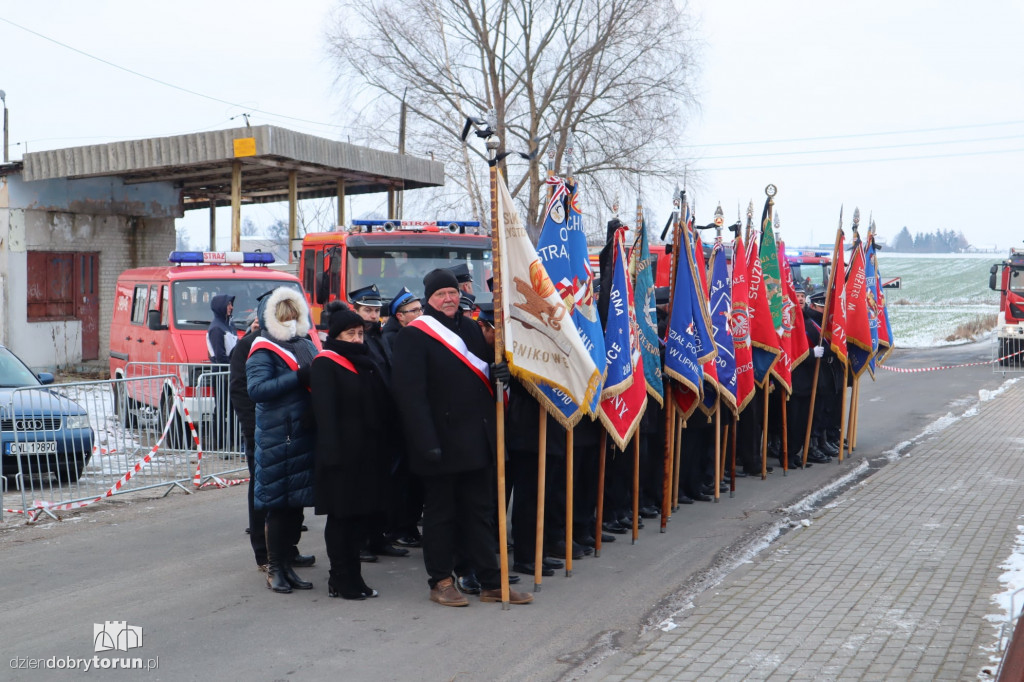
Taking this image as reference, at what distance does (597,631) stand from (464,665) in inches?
37.6

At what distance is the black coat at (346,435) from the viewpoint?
589 cm

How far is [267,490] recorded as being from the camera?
241 inches

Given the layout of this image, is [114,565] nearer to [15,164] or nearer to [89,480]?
[89,480]

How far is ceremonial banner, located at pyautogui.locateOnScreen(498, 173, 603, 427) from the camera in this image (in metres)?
6.35

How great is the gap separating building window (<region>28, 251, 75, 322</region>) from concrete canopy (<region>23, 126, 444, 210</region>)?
1.94 meters

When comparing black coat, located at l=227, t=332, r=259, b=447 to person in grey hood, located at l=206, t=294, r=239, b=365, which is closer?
black coat, located at l=227, t=332, r=259, b=447

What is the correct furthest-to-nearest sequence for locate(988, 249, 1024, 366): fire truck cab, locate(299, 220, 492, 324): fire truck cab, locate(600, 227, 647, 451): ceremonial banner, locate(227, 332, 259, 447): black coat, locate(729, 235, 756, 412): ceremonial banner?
locate(988, 249, 1024, 366): fire truck cab, locate(299, 220, 492, 324): fire truck cab, locate(729, 235, 756, 412): ceremonial banner, locate(600, 227, 647, 451): ceremonial banner, locate(227, 332, 259, 447): black coat

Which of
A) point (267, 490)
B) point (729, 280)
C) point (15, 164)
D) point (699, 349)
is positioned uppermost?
point (15, 164)

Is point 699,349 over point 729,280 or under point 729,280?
under

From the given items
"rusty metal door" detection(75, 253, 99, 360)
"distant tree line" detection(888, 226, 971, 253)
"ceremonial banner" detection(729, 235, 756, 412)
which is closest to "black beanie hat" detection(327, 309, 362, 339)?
"ceremonial banner" detection(729, 235, 756, 412)

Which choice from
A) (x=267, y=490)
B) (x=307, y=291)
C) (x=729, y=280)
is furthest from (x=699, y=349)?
(x=307, y=291)

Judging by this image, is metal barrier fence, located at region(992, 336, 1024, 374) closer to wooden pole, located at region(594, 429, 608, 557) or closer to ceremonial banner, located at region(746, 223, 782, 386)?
ceremonial banner, located at region(746, 223, 782, 386)

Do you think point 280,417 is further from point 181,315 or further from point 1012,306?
point 1012,306

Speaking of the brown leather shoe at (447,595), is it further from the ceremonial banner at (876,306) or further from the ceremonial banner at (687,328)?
the ceremonial banner at (876,306)
